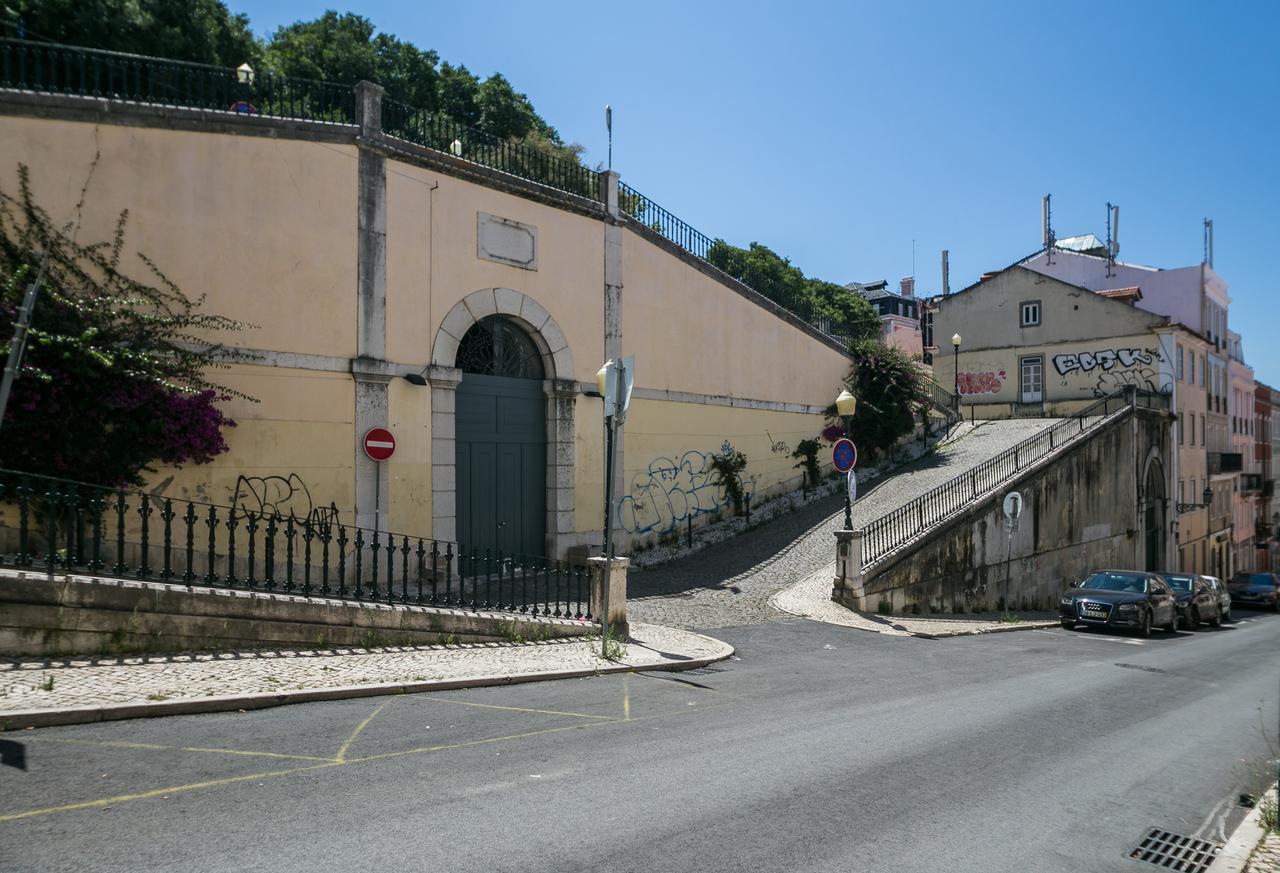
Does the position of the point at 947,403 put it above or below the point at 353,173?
below

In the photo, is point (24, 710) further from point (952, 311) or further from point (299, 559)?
point (952, 311)

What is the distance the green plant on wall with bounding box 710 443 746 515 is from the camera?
2158 centimetres

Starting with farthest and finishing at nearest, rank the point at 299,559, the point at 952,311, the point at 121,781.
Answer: the point at 952,311 → the point at 299,559 → the point at 121,781

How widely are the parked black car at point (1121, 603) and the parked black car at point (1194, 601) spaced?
6.07 feet

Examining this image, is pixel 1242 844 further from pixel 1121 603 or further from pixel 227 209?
pixel 1121 603

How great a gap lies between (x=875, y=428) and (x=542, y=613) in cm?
1690

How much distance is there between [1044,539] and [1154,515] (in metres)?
13.1

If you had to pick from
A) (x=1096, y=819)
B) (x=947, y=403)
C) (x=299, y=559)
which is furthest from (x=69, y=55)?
(x=947, y=403)

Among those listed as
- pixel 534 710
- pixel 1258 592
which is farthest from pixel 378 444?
pixel 1258 592

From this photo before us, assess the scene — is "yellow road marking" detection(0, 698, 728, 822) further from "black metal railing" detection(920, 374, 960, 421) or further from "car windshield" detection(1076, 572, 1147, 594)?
"black metal railing" detection(920, 374, 960, 421)

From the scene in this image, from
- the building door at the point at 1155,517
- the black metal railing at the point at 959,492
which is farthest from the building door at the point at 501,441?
the building door at the point at 1155,517

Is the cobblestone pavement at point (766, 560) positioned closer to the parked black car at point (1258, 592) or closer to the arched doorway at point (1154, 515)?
the arched doorway at point (1154, 515)

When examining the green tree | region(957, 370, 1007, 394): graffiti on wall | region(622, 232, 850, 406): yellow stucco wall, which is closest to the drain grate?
region(622, 232, 850, 406): yellow stucco wall

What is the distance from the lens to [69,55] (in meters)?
11.8
